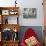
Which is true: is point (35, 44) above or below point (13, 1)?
below

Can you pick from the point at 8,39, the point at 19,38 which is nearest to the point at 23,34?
the point at 19,38

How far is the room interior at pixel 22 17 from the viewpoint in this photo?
5012mm

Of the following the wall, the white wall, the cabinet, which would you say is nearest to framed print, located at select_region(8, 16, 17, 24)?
the cabinet

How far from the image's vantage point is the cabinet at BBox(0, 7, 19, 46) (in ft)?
16.3

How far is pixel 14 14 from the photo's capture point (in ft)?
16.4

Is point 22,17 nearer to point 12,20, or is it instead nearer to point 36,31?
point 12,20

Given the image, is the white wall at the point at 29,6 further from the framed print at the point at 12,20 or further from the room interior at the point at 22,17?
the framed print at the point at 12,20

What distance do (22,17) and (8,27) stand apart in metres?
0.55

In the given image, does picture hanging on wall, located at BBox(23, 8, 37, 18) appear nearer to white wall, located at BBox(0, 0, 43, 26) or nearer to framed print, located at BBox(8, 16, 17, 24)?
white wall, located at BBox(0, 0, 43, 26)

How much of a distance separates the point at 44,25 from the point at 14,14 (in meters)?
1.01

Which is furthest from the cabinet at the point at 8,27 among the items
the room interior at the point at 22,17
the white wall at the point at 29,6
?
the white wall at the point at 29,6

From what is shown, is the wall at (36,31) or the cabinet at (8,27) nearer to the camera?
the cabinet at (8,27)

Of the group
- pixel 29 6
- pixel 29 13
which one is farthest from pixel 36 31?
pixel 29 6

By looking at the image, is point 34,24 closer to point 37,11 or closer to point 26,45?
point 37,11
